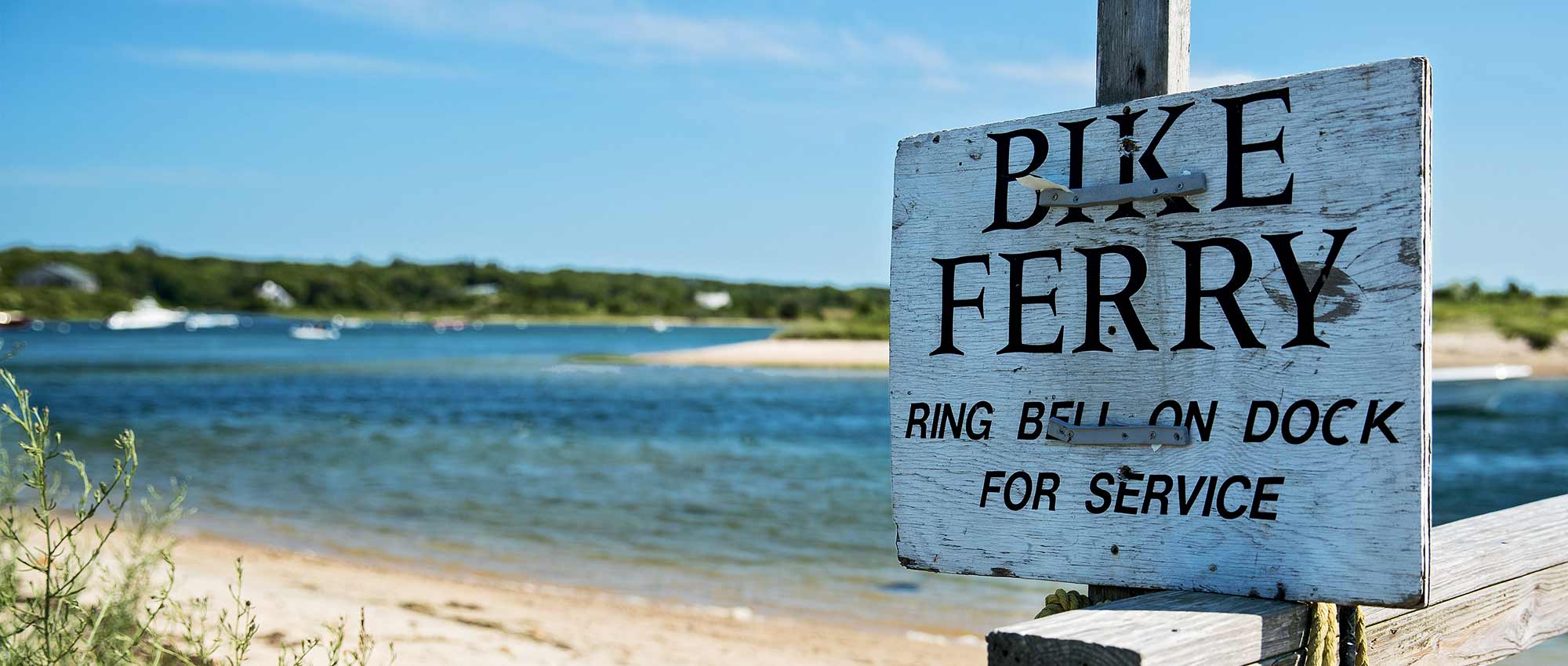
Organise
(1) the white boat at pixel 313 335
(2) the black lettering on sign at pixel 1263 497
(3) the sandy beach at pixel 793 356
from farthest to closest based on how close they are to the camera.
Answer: (1) the white boat at pixel 313 335, (3) the sandy beach at pixel 793 356, (2) the black lettering on sign at pixel 1263 497

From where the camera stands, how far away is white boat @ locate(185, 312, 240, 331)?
13312 centimetres

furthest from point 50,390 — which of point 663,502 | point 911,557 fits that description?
point 911,557

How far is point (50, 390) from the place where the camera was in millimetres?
33031

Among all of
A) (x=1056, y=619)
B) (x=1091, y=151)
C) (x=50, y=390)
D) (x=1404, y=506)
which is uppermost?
(x=1091, y=151)

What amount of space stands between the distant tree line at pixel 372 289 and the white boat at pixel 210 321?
2636 millimetres

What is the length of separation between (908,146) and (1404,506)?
1.06m

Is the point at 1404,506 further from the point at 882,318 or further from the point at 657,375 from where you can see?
the point at 882,318

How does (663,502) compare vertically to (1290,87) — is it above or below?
below

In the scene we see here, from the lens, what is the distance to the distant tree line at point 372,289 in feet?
457

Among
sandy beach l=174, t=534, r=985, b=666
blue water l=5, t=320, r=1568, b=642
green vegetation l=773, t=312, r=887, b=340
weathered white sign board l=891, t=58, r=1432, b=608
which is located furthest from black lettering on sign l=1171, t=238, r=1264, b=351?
green vegetation l=773, t=312, r=887, b=340

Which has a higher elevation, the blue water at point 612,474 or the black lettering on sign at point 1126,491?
the black lettering on sign at point 1126,491

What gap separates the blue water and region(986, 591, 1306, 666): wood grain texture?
478cm

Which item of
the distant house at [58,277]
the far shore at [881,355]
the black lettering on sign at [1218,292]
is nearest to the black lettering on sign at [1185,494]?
the black lettering on sign at [1218,292]

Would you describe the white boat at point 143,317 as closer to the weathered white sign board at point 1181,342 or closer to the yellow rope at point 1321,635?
the weathered white sign board at point 1181,342
